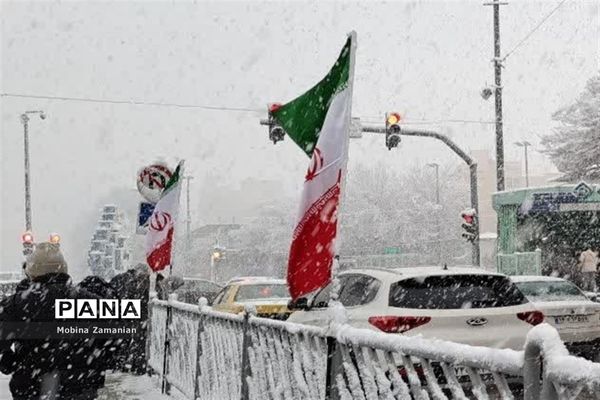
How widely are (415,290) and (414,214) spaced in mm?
66647

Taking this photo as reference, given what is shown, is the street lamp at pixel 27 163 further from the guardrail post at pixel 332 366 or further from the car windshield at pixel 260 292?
the guardrail post at pixel 332 366

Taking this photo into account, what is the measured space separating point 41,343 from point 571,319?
335 inches

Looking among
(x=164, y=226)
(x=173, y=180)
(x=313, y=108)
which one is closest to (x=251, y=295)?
(x=164, y=226)

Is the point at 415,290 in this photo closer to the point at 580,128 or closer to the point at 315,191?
the point at 315,191

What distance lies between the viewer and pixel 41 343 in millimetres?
4680

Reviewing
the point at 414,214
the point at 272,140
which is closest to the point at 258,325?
the point at 272,140

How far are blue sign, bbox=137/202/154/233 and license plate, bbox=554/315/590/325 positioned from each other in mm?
7639

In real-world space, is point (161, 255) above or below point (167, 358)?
above

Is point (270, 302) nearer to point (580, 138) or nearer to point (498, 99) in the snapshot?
point (498, 99)

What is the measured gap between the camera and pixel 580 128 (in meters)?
50.2

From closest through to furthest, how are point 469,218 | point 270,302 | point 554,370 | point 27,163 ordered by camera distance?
point 554,370 → point 270,302 → point 469,218 → point 27,163

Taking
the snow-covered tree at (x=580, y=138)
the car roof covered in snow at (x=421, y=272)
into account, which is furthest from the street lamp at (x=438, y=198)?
the car roof covered in snow at (x=421, y=272)

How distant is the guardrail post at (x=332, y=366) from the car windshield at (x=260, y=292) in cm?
1126

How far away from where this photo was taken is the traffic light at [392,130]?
20969 millimetres
